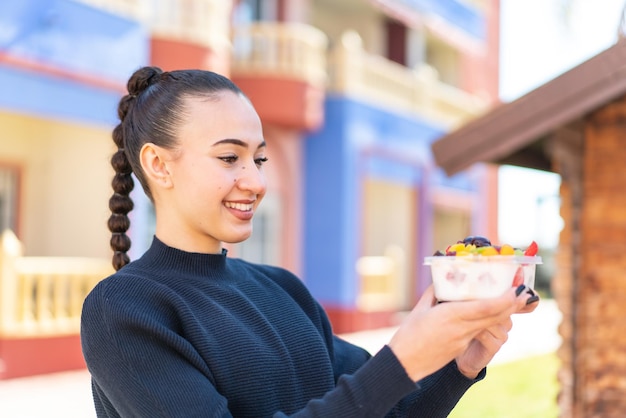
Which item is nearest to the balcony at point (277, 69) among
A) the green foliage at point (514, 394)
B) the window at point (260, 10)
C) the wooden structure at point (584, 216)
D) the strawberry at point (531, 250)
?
the window at point (260, 10)

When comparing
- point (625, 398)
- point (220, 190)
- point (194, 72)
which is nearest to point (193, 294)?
point (220, 190)

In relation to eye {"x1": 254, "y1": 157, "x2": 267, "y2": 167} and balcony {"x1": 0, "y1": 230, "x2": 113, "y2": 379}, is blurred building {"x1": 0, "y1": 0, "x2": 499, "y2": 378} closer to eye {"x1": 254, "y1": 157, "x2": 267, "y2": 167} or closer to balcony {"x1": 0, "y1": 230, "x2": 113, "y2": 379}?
balcony {"x1": 0, "y1": 230, "x2": 113, "y2": 379}

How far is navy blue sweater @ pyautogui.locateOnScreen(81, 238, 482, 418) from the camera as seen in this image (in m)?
1.51

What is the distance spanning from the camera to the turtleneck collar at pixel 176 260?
1.85m

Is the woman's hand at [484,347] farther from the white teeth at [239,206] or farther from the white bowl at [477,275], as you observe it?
the white teeth at [239,206]

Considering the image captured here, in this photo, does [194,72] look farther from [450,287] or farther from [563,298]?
[563,298]

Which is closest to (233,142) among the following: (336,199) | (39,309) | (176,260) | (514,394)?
(176,260)

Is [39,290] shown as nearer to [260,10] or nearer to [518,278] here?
[260,10]

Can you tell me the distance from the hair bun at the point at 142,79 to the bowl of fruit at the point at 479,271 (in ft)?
2.52

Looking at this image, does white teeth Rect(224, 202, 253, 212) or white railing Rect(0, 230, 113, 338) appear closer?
white teeth Rect(224, 202, 253, 212)

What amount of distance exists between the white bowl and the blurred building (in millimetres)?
7735

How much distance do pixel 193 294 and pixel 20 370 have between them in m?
7.60

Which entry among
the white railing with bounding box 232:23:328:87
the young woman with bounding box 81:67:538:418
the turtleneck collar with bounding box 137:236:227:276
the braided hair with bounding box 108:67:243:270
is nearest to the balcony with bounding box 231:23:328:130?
the white railing with bounding box 232:23:328:87

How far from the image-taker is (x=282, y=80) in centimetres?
1273
